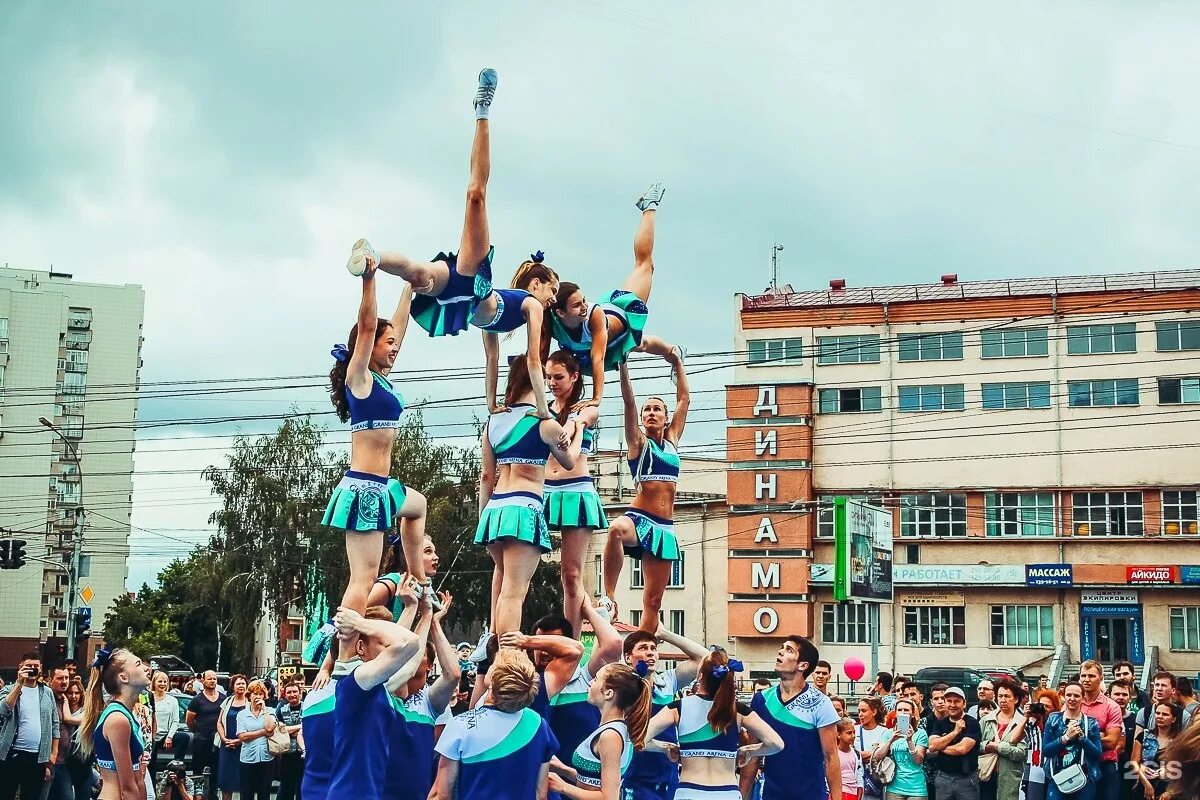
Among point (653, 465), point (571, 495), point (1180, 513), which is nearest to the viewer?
point (571, 495)

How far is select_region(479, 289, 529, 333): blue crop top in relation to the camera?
10.9 m

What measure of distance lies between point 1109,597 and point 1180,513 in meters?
4.65

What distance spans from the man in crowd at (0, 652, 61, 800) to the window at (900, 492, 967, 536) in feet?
171

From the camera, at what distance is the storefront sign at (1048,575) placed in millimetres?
59619

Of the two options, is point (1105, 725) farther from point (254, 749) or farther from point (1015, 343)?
point (1015, 343)

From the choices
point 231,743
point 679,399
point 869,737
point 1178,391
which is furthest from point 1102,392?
point 679,399

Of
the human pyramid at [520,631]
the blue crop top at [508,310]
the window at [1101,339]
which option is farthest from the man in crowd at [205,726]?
the window at [1101,339]

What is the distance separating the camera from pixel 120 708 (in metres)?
10.1

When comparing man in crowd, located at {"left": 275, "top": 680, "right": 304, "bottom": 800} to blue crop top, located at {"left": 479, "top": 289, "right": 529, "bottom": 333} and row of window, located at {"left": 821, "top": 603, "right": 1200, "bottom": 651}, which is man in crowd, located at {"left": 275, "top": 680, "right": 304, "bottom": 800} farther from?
row of window, located at {"left": 821, "top": 603, "right": 1200, "bottom": 651}

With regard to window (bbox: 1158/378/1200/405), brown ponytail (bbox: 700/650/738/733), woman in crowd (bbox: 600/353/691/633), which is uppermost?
window (bbox: 1158/378/1200/405)

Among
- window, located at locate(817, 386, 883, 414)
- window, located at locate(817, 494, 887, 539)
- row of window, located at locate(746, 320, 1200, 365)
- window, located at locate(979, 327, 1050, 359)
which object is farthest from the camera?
window, located at locate(817, 386, 883, 414)

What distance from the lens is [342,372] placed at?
35.6ft

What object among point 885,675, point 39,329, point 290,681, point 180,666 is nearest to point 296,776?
point 290,681

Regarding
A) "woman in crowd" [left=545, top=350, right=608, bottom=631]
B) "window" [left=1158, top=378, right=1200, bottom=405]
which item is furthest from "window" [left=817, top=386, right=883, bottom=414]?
"woman in crowd" [left=545, top=350, right=608, bottom=631]
